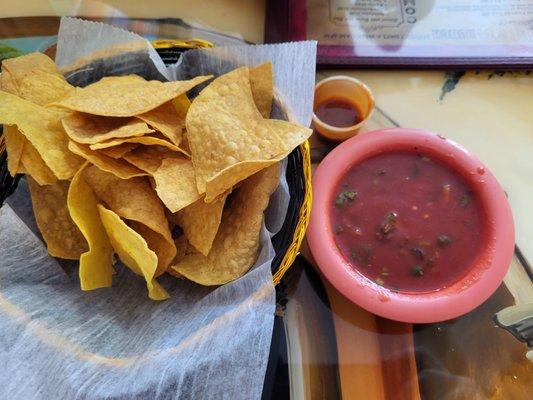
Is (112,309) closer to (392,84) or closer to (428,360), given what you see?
(428,360)

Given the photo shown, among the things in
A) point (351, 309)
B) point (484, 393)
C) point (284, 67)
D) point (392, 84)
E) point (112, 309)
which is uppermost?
point (284, 67)

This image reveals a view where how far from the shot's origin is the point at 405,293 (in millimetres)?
1085

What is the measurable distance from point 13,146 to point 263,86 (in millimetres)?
473

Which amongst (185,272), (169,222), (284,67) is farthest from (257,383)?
(284,67)

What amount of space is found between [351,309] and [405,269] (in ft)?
0.47

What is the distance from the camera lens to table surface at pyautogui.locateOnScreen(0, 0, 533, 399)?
43.4 inches

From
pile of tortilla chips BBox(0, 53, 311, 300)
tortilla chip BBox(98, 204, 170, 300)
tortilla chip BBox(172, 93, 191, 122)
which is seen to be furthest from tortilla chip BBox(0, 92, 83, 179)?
tortilla chip BBox(172, 93, 191, 122)

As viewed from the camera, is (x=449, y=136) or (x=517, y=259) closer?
(x=517, y=259)

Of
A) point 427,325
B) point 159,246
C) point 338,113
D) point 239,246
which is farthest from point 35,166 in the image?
point 427,325

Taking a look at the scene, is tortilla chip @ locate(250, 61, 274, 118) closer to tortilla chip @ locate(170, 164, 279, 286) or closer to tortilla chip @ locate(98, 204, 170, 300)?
tortilla chip @ locate(170, 164, 279, 286)

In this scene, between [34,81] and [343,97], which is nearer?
[34,81]

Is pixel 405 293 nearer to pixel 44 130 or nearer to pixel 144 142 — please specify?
pixel 144 142

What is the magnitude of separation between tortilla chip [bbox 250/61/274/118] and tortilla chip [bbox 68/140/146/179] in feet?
0.90

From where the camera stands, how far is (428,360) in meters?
1.12
